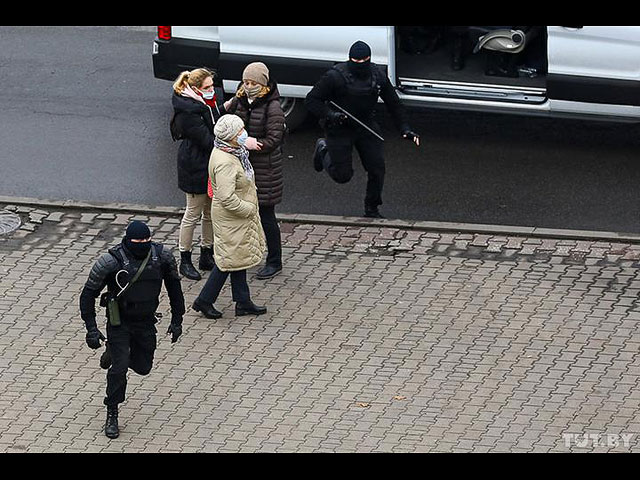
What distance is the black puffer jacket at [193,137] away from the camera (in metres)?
11.1

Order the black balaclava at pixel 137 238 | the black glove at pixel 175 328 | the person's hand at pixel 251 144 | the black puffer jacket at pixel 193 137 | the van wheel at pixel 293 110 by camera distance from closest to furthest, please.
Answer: the black balaclava at pixel 137 238
the black glove at pixel 175 328
the person's hand at pixel 251 144
the black puffer jacket at pixel 193 137
the van wheel at pixel 293 110

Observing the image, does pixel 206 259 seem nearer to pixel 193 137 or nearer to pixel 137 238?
pixel 193 137

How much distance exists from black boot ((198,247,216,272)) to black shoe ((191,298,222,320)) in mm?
819

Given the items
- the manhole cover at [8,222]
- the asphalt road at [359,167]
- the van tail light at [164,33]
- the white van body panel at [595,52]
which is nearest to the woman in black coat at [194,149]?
the asphalt road at [359,167]

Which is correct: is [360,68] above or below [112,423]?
above

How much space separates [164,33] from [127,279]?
18.2 feet

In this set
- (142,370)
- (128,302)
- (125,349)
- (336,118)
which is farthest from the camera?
(336,118)

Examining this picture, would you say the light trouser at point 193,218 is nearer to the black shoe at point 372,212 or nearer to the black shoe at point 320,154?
the black shoe at point 320,154

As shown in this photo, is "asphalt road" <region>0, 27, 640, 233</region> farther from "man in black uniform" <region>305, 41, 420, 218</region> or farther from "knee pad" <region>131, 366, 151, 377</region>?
"knee pad" <region>131, 366, 151, 377</region>

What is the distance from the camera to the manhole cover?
40.6ft

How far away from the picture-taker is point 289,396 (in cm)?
985

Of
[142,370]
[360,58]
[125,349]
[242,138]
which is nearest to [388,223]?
[360,58]

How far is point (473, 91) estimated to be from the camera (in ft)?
46.0

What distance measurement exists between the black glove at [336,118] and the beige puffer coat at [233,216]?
1514 mm
